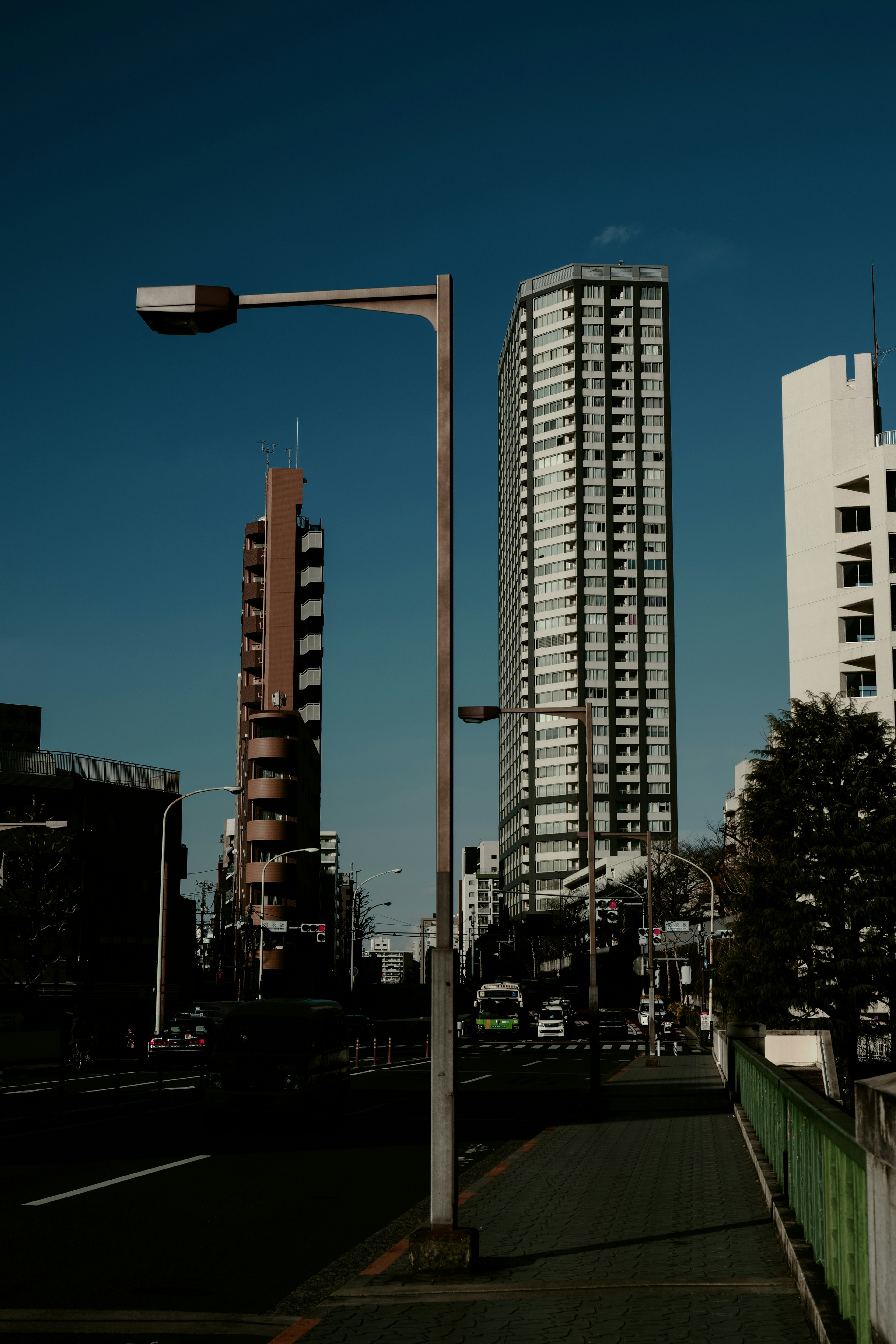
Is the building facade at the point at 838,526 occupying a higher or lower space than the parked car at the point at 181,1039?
higher

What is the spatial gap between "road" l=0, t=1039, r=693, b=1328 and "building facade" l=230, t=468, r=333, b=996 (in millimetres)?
58161

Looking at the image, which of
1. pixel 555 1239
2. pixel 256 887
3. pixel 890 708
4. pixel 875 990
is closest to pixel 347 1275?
pixel 555 1239

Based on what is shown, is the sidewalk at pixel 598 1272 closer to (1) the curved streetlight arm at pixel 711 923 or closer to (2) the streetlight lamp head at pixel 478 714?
(2) the streetlight lamp head at pixel 478 714

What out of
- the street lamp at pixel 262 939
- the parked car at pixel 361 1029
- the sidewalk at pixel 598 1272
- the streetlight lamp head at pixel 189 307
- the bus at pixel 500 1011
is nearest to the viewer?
the sidewalk at pixel 598 1272

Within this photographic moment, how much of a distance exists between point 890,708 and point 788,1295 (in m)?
63.6

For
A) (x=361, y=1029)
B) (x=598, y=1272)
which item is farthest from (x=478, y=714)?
(x=361, y=1029)

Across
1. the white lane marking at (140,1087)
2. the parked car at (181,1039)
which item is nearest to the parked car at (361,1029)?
the parked car at (181,1039)

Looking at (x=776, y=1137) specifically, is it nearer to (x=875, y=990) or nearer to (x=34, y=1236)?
(x=34, y=1236)

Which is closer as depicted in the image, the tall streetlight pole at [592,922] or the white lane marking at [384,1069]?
the tall streetlight pole at [592,922]

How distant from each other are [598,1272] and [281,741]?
271 feet

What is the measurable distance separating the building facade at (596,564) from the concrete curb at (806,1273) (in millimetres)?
163778

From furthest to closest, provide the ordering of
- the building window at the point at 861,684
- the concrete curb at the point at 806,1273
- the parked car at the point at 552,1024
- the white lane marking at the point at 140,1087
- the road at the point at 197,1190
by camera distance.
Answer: the building window at the point at 861,684
the parked car at the point at 552,1024
the white lane marking at the point at 140,1087
the road at the point at 197,1190
the concrete curb at the point at 806,1273

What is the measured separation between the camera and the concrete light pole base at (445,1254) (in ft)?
29.7

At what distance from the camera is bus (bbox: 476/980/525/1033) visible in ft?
226
